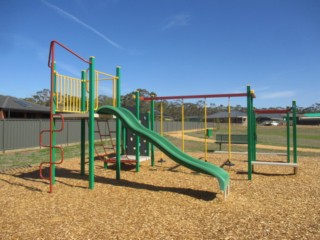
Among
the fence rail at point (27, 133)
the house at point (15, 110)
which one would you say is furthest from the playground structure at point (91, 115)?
the house at point (15, 110)

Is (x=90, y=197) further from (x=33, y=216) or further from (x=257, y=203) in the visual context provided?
(x=257, y=203)

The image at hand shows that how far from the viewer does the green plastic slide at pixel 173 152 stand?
5581mm

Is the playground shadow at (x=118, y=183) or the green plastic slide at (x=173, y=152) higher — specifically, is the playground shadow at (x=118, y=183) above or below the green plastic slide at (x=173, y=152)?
below

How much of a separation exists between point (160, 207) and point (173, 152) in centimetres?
156

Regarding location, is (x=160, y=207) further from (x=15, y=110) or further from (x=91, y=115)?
(x=15, y=110)

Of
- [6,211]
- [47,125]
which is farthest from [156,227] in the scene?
[47,125]

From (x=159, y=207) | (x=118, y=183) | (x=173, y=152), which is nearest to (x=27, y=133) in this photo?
(x=118, y=183)

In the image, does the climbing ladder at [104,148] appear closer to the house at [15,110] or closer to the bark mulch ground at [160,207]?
the bark mulch ground at [160,207]

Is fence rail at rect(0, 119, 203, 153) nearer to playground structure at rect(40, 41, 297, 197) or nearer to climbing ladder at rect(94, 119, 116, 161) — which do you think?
climbing ladder at rect(94, 119, 116, 161)

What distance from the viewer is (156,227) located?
12.9 ft

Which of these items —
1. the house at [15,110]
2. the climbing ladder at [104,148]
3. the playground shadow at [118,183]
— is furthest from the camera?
the house at [15,110]

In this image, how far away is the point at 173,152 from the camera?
6.16m

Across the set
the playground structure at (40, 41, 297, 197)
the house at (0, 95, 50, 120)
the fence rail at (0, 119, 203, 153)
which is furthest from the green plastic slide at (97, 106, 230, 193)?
the house at (0, 95, 50, 120)

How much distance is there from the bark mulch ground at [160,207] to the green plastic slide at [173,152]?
413mm
